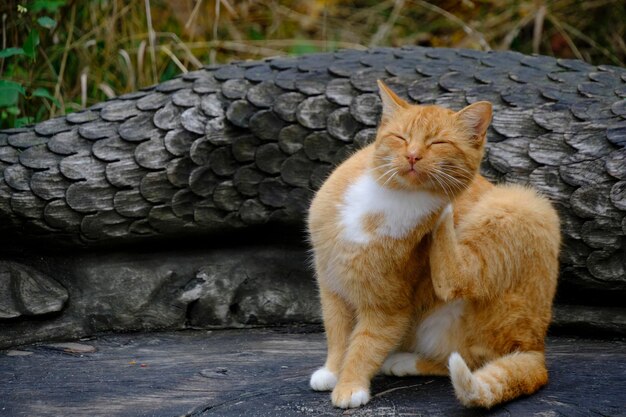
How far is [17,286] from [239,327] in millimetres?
776

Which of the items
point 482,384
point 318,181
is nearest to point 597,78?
point 318,181

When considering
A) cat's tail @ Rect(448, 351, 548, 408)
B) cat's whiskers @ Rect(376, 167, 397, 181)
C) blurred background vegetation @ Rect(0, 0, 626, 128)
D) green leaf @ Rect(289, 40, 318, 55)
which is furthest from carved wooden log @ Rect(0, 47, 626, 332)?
green leaf @ Rect(289, 40, 318, 55)

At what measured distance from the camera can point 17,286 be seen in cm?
269

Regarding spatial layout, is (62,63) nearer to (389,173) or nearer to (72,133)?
(72,133)

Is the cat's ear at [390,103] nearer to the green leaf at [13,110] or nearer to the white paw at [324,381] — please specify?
the white paw at [324,381]

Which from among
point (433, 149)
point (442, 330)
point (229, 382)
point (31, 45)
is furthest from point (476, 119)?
point (31, 45)

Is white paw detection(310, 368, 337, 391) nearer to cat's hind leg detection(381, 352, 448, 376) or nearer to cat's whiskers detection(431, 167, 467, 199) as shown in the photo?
cat's hind leg detection(381, 352, 448, 376)

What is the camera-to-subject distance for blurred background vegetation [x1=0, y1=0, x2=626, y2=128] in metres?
3.56

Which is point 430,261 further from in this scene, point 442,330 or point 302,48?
point 302,48

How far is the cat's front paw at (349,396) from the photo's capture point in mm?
2016

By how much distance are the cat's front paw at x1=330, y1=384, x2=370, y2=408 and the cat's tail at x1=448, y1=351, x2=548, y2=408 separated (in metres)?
0.24

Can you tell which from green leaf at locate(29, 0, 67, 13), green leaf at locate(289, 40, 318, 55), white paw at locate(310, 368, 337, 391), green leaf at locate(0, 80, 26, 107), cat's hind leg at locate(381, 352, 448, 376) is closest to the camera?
white paw at locate(310, 368, 337, 391)

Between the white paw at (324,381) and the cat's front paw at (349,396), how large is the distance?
0.27 ft

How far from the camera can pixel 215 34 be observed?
4051 millimetres
